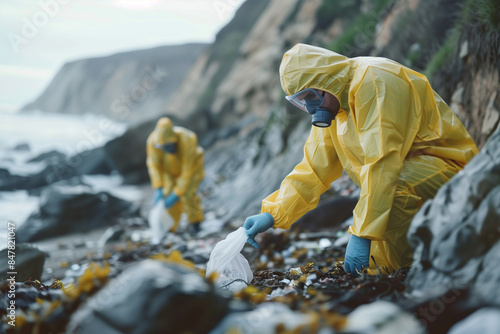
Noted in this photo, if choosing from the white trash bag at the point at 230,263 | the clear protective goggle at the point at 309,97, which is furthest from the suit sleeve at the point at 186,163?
the clear protective goggle at the point at 309,97

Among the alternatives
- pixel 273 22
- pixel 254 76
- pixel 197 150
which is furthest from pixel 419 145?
pixel 273 22

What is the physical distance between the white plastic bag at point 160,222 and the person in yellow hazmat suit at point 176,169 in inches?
4.6

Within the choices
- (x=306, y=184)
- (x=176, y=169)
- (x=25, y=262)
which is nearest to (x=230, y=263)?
(x=306, y=184)

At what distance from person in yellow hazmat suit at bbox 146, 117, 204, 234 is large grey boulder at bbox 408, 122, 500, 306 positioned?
5373 millimetres

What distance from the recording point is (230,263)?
2602mm

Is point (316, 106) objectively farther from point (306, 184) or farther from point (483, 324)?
point (483, 324)

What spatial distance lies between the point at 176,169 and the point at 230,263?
486 cm

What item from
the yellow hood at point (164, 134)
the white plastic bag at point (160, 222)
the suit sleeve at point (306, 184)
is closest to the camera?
the suit sleeve at point (306, 184)

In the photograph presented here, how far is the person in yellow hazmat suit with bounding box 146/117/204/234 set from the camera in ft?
23.3

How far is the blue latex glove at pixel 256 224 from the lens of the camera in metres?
2.63

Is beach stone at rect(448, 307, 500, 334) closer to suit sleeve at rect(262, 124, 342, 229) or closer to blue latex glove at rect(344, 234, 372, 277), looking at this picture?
blue latex glove at rect(344, 234, 372, 277)

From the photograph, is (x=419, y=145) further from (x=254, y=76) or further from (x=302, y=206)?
(x=254, y=76)

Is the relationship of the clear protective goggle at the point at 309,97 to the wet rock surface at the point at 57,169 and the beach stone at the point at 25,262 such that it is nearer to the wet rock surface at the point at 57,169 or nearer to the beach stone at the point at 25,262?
the beach stone at the point at 25,262

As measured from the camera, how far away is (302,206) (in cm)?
279
